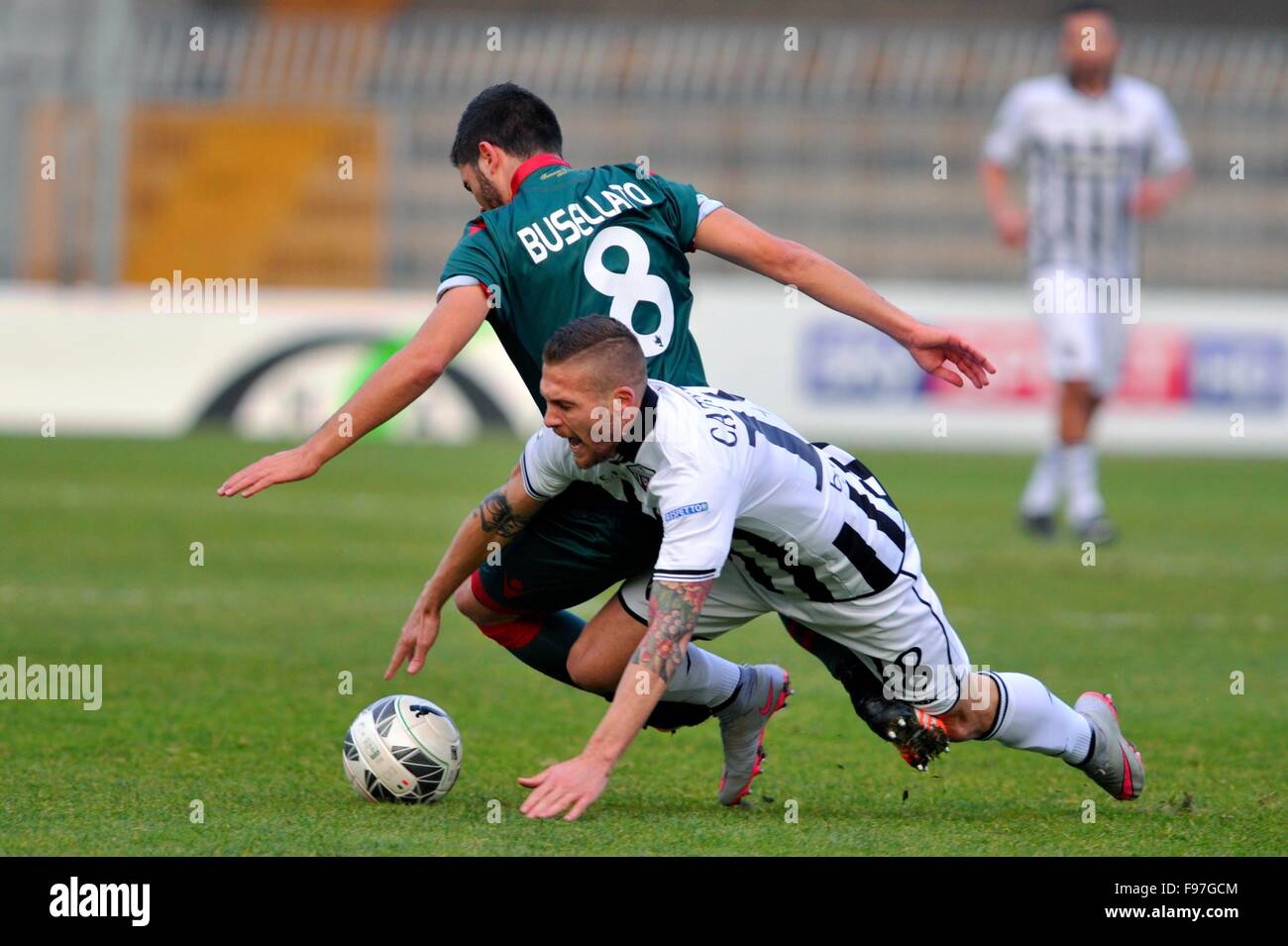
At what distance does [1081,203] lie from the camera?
1141 centimetres

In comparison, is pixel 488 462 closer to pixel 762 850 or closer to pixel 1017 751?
pixel 1017 751

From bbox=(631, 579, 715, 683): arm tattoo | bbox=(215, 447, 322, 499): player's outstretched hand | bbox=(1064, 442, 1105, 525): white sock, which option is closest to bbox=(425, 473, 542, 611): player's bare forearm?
bbox=(215, 447, 322, 499): player's outstretched hand

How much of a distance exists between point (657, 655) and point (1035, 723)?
119 cm

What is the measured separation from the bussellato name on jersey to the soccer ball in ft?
4.23

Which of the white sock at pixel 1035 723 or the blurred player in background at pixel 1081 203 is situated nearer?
the white sock at pixel 1035 723

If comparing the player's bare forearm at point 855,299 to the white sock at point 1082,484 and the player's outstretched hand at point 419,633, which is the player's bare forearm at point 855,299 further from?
the white sock at point 1082,484

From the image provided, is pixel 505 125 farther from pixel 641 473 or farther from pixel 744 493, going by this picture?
pixel 744 493

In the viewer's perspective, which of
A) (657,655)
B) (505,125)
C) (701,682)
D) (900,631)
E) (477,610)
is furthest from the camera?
(477,610)

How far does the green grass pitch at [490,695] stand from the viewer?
4.55 m

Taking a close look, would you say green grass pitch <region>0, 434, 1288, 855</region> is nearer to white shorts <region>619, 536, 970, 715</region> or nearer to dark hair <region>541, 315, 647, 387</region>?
white shorts <region>619, 536, 970, 715</region>

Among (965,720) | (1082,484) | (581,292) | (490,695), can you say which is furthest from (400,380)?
(1082,484)

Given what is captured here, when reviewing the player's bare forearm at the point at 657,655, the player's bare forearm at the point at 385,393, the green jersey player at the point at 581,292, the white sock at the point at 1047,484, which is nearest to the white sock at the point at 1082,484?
the white sock at the point at 1047,484

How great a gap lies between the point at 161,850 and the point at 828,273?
224 cm

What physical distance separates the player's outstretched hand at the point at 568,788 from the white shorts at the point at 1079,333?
762 cm
